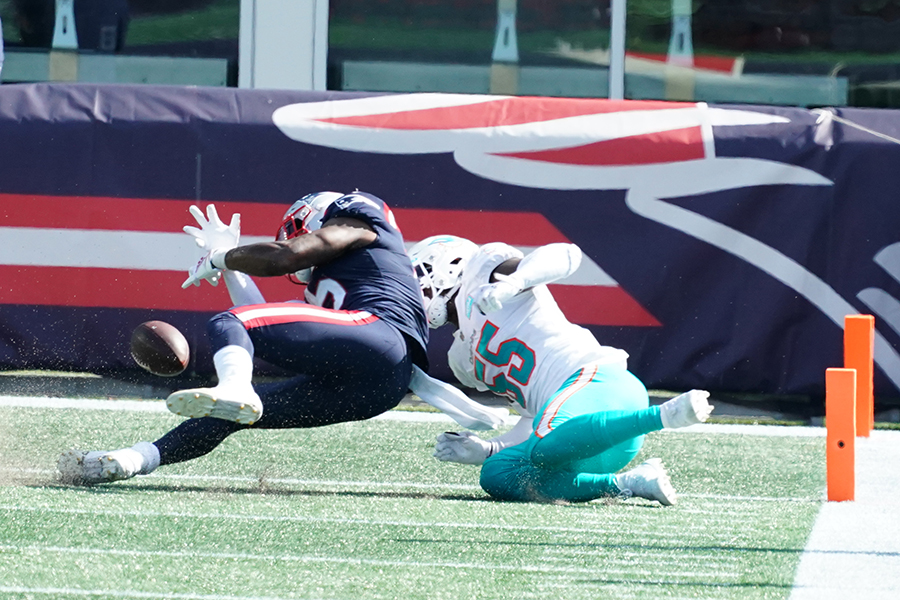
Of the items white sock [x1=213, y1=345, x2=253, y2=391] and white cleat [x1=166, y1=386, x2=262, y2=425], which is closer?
white cleat [x1=166, y1=386, x2=262, y2=425]

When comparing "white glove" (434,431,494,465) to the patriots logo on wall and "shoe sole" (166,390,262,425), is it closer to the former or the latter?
"shoe sole" (166,390,262,425)

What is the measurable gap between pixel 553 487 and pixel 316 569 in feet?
4.23

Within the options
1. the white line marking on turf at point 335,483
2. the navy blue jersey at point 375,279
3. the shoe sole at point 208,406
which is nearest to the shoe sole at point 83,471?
the white line marking on turf at point 335,483

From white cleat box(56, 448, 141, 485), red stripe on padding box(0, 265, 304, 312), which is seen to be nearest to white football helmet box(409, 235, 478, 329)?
white cleat box(56, 448, 141, 485)

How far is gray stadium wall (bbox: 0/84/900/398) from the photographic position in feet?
24.0

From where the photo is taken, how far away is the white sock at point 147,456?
4105mm

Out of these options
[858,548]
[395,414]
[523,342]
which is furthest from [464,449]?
[395,414]

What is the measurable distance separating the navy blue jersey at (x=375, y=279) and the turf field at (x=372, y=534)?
1.87ft

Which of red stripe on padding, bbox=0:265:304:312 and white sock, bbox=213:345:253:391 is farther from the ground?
white sock, bbox=213:345:253:391

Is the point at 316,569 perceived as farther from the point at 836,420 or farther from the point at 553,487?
the point at 836,420

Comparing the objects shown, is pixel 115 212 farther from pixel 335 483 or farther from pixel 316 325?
pixel 316 325

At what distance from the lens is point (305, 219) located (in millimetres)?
4406

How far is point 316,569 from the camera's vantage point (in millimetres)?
2914

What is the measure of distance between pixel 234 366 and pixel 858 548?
67.7 inches
